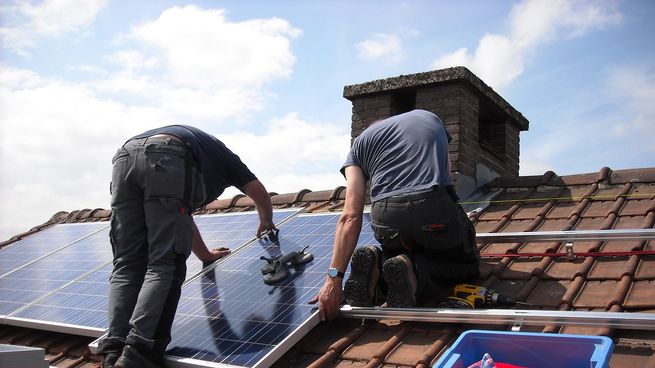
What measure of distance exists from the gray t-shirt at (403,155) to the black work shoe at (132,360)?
1699 mm

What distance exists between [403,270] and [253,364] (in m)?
0.98

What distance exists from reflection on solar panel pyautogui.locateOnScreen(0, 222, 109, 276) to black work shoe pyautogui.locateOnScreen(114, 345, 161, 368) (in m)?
3.89

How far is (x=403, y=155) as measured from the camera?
12.4 ft

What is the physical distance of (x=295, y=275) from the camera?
401cm

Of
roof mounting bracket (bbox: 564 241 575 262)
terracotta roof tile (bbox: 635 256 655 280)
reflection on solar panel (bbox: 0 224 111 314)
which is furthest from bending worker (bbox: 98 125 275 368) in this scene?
terracotta roof tile (bbox: 635 256 655 280)

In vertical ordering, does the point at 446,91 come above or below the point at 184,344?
above

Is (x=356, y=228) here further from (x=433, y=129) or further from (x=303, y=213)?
(x=303, y=213)

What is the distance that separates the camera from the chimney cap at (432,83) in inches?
233

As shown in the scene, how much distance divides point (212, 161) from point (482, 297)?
83.8 inches

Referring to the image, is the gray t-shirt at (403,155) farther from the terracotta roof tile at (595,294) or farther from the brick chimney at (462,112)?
the brick chimney at (462,112)

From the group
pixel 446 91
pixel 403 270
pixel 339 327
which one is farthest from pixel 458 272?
pixel 446 91

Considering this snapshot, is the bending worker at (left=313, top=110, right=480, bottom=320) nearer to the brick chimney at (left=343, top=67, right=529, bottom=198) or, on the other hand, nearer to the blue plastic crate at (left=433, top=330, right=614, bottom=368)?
the blue plastic crate at (left=433, top=330, right=614, bottom=368)

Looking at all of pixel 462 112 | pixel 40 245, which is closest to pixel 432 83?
pixel 462 112

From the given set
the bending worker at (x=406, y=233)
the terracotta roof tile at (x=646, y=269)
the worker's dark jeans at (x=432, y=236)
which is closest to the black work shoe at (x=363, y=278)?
the bending worker at (x=406, y=233)
